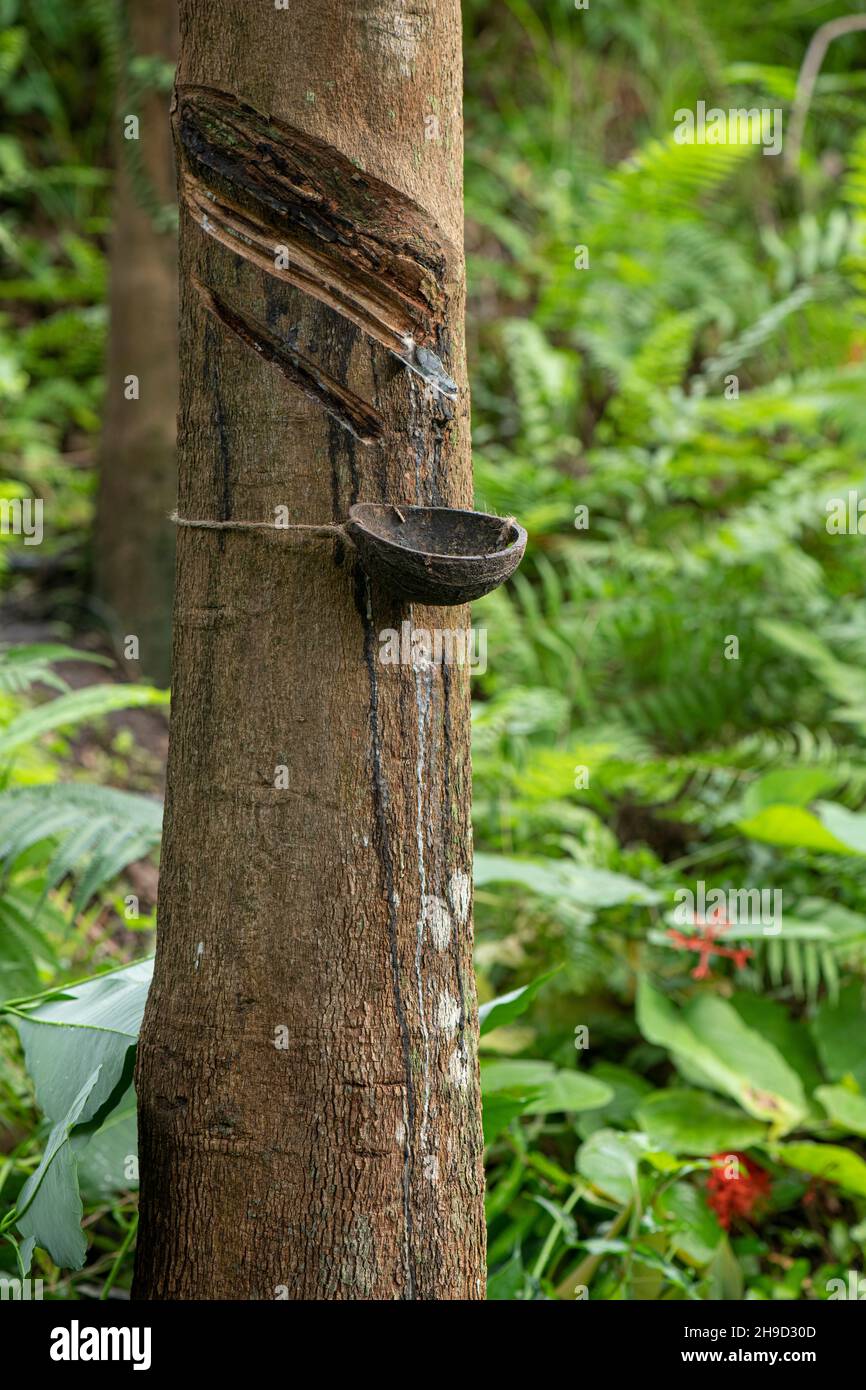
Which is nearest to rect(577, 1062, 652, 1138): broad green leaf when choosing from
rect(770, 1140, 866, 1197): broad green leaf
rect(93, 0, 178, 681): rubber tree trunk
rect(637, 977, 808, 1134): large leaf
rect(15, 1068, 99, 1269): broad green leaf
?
rect(637, 977, 808, 1134): large leaf

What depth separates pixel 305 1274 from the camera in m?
1.30

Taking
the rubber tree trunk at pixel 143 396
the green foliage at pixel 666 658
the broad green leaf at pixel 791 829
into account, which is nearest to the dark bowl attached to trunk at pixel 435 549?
the green foliage at pixel 666 658

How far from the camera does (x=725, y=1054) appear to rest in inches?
95.8

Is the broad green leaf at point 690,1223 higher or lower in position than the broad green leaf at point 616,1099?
lower

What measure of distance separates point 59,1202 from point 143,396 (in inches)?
127

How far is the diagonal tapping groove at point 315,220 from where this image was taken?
50.9 inches

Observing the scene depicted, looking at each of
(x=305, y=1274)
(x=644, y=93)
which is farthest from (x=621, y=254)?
(x=305, y=1274)

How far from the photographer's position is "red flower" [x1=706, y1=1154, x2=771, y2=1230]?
2207 millimetres

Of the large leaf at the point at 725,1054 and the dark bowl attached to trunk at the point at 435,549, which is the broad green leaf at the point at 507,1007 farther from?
the dark bowl attached to trunk at the point at 435,549

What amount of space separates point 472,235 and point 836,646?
11.4 ft

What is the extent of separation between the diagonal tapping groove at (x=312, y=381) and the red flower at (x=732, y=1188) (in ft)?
4.99

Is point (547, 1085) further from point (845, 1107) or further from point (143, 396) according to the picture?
point (143, 396)

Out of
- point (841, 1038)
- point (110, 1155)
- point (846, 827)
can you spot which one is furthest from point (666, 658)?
point (110, 1155)

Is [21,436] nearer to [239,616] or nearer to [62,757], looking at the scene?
[62,757]
